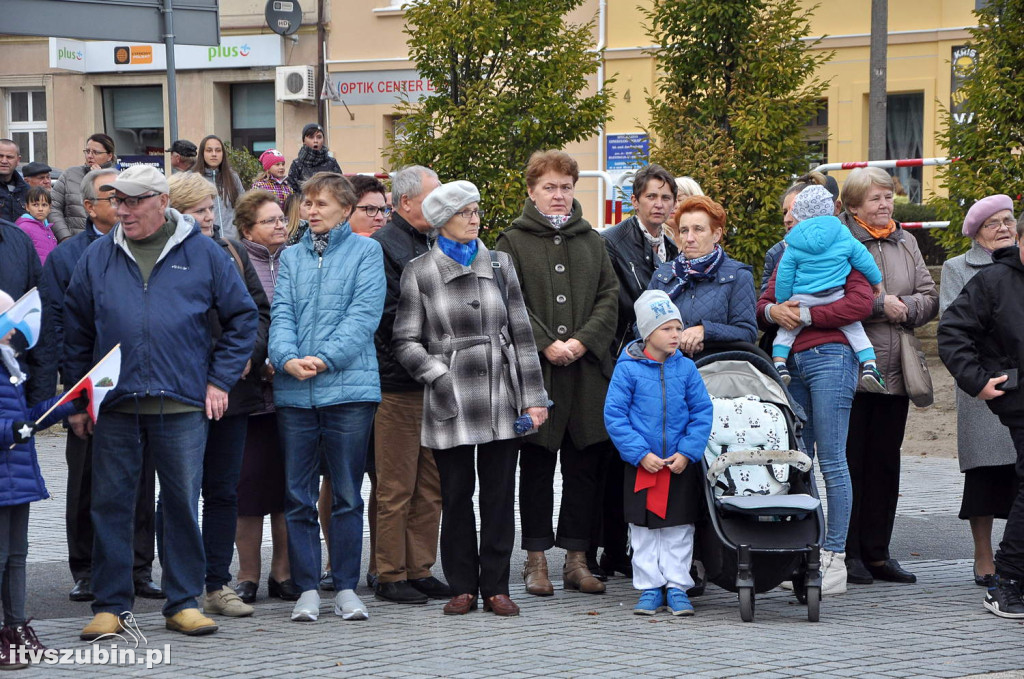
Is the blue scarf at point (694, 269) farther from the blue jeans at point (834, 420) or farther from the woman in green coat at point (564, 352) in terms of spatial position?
the blue jeans at point (834, 420)

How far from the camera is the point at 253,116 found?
31.2 m

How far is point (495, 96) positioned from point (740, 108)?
7.80ft

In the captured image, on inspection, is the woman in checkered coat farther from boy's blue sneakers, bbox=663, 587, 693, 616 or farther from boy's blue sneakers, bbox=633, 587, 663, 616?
boy's blue sneakers, bbox=663, 587, 693, 616

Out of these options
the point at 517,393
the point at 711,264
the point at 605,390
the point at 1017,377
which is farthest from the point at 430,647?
the point at 1017,377

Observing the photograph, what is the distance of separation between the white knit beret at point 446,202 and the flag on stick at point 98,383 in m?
1.78

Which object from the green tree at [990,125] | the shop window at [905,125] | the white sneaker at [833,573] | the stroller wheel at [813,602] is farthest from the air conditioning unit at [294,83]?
the stroller wheel at [813,602]

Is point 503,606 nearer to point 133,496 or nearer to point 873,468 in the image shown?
point 133,496

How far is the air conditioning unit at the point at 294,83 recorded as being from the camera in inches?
1164

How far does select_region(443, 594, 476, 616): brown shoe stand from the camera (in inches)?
285

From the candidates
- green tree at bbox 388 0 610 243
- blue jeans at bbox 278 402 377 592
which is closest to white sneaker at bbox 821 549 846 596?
blue jeans at bbox 278 402 377 592

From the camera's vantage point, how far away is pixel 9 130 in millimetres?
32469

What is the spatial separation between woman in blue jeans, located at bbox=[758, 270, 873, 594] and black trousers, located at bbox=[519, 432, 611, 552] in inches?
46.1

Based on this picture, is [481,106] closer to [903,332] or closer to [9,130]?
[903,332]

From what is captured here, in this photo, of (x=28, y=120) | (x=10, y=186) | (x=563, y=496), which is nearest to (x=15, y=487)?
(x=563, y=496)
